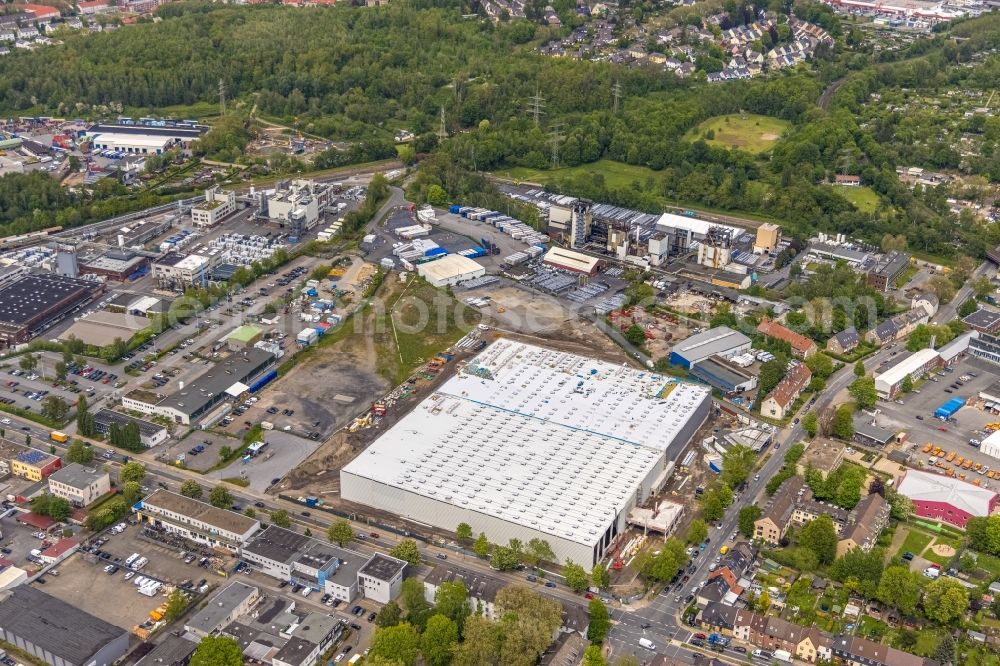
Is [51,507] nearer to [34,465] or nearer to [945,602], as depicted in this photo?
[34,465]

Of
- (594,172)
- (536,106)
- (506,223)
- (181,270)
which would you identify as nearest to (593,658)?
(181,270)

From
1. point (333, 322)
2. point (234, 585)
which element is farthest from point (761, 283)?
point (234, 585)

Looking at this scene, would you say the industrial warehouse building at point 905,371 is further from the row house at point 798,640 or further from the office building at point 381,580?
the office building at point 381,580

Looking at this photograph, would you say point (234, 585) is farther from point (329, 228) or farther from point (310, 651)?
point (329, 228)

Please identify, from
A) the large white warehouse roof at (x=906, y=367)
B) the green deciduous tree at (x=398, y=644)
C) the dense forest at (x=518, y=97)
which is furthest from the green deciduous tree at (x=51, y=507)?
the large white warehouse roof at (x=906, y=367)

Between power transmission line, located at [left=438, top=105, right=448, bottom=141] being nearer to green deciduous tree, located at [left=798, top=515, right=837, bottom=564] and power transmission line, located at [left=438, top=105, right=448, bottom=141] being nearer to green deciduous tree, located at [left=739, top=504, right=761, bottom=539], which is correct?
green deciduous tree, located at [left=739, top=504, right=761, bottom=539]
